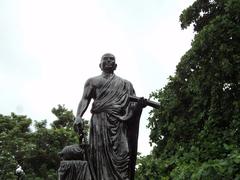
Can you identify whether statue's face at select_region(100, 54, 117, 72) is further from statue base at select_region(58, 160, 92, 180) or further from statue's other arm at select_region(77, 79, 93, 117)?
statue base at select_region(58, 160, 92, 180)

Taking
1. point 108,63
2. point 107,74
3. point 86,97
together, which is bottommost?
point 86,97

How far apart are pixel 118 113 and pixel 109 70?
81 centimetres

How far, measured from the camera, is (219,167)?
40.8ft

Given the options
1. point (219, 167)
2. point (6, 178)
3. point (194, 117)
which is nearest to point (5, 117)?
point (6, 178)

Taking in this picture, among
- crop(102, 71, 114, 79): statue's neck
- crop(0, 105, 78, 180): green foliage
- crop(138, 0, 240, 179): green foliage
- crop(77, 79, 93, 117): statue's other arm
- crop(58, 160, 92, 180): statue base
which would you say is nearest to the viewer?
crop(58, 160, 92, 180): statue base

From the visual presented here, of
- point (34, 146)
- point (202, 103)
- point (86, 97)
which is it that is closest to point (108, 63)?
point (86, 97)

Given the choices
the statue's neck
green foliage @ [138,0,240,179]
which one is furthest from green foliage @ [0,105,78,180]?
the statue's neck

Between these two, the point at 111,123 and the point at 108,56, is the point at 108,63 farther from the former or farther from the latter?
the point at 111,123

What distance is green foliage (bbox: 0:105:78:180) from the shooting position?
3016 cm

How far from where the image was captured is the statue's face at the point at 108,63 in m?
8.36

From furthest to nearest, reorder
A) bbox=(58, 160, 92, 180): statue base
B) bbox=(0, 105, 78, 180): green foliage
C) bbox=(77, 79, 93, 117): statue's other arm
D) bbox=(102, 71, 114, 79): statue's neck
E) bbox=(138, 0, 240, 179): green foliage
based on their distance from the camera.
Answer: bbox=(0, 105, 78, 180): green foliage
bbox=(138, 0, 240, 179): green foliage
bbox=(102, 71, 114, 79): statue's neck
bbox=(77, 79, 93, 117): statue's other arm
bbox=(58, 160, 92, 180): statue base

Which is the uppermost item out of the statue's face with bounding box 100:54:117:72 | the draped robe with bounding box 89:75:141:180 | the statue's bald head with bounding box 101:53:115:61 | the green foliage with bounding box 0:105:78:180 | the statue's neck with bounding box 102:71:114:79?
the green foliage with bounding box 0:105:78:180

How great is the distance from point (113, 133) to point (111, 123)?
0.16 metres

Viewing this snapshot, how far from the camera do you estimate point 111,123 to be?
25.9ft
